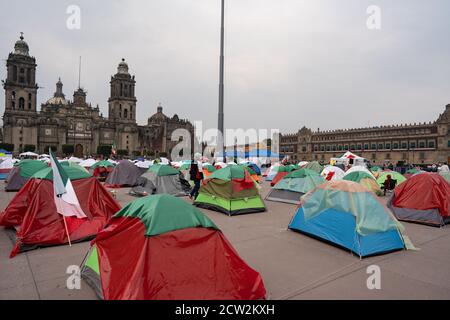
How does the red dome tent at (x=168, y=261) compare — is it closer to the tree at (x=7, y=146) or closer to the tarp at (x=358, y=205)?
the tarp at (x=358, y=205)

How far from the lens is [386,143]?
7144cm

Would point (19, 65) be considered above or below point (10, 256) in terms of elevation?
above

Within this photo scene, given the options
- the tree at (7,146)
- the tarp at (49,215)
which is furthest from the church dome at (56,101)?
the tarp at (49,215)

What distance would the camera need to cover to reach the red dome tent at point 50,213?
6520mm

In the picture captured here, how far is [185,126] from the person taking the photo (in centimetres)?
11244

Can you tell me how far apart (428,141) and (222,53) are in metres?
68.5

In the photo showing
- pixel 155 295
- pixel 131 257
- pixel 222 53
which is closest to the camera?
pixel 155 295

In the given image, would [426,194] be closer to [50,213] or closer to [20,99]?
[50,213]

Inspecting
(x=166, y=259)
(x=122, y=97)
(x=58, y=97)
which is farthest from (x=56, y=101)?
(x=166, y=259)

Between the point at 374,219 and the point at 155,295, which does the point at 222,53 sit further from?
the point at 155,295

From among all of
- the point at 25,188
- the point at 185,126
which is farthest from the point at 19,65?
the point at 25,188

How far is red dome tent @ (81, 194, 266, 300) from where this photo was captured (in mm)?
3818

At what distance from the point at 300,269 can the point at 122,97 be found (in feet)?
308

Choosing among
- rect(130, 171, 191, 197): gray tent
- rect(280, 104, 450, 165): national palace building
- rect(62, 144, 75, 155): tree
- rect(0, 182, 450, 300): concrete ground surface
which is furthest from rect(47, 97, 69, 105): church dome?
rect(0, 182, 450, 300): concrete ground surface
